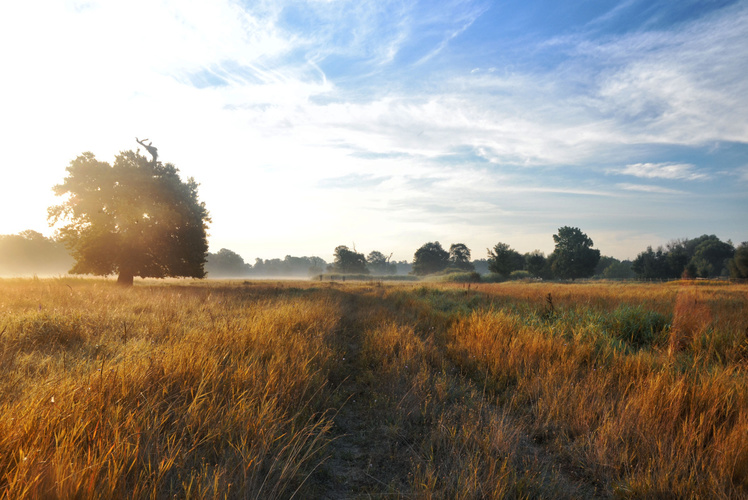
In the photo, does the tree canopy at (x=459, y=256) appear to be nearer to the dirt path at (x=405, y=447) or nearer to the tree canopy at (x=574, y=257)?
the tree canopy at (x=574, y=257)

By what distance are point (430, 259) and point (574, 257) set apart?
135ft

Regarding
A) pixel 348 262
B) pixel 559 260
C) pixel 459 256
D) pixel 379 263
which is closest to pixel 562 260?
pixel 559 260

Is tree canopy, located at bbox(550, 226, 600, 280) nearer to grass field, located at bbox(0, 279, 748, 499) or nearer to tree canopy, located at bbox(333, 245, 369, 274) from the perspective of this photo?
tree canopy, located at bbox(333, 245, 369, 274)

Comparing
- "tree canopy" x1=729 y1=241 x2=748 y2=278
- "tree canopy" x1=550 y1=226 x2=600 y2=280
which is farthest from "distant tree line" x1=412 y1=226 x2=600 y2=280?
"tree canopy" x1=729 y1=241 x2=748 y2=278

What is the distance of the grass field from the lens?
213 centimetres

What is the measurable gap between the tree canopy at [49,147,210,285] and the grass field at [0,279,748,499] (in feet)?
56.1

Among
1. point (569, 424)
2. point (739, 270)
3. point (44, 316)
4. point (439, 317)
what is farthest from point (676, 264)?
point (44, 316)

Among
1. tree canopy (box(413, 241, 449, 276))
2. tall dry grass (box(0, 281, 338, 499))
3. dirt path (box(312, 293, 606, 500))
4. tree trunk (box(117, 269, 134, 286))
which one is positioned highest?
tree canopy (box(413, 241, 449, 276))

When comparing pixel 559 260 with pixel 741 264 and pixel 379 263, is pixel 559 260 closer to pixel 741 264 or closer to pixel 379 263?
pixel 741 264

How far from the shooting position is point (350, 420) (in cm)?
374

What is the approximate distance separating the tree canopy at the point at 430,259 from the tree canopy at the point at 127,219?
8169 centimetres

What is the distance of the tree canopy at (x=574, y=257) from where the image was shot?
6894cm

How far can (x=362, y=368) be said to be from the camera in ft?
17.8

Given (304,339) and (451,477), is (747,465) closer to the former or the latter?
(451,477)
